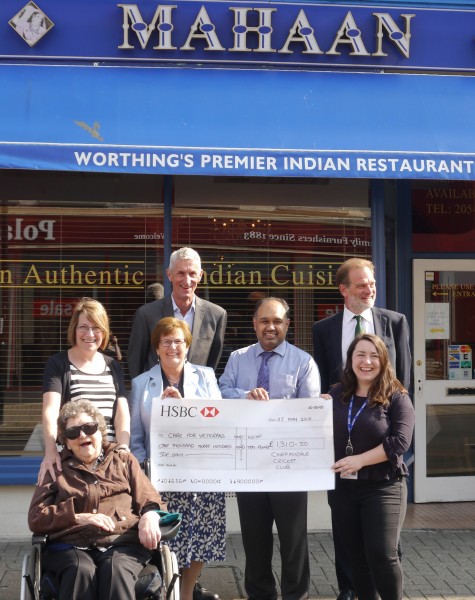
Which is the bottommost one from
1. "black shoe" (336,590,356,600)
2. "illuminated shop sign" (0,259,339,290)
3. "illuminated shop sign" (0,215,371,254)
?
"black shoe" (336,590,356,600)

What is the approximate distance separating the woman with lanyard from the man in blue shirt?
27cm

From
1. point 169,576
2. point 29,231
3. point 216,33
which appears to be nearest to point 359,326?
point 169,576

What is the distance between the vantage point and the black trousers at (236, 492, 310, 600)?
494cm

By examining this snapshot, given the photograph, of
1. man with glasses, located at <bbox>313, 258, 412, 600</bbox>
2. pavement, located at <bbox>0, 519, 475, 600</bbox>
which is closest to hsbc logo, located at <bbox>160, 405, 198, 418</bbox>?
man with glasses, located at <bbox>313, 258, 412, 600</bbox>

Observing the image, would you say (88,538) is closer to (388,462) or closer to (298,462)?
(298,462)

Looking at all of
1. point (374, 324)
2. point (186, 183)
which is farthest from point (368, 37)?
point (374, 324)

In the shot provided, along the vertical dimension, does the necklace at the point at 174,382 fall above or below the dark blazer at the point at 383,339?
below

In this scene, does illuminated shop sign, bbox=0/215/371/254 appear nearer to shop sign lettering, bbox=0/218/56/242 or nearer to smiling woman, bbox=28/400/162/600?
shop sign lettering, bbox=0/218/56/242

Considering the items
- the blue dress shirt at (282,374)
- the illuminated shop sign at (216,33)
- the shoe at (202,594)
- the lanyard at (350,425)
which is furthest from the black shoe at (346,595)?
the illuminated shop sign at (216,33)

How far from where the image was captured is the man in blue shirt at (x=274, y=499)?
4941 millimetres

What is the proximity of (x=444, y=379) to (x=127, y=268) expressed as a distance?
10.2ft

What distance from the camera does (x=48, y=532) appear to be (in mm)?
4176

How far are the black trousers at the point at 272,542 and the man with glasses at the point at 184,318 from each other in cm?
97

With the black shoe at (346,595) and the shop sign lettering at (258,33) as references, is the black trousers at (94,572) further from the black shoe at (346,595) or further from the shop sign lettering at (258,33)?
the shop sign lettering at (258,33)
